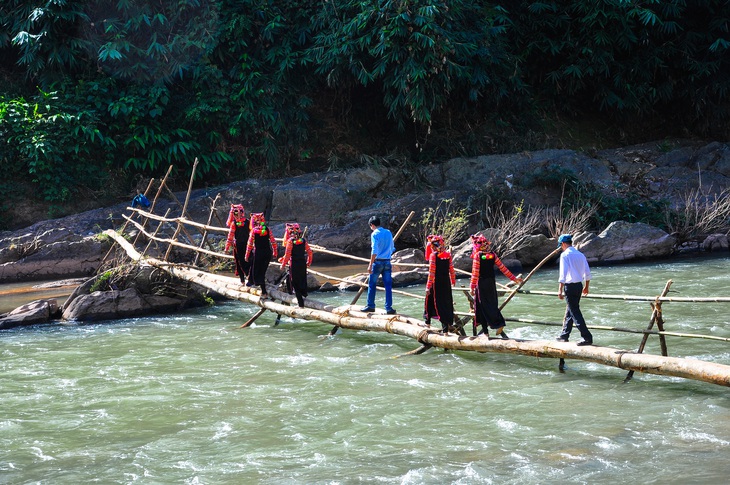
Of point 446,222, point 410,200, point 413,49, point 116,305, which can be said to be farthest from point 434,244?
point 413,49

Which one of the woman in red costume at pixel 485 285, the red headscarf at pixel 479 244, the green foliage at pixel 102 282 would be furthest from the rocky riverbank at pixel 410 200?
the red headscarf at pixel 479 244

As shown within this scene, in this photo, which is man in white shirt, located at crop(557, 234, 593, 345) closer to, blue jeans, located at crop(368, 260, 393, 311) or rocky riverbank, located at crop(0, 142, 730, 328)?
blue jeans, located at crop(368, 260, 393, 311)

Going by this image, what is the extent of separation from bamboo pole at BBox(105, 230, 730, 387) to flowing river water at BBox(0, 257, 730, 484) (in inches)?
13.4

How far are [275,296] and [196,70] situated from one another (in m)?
12.1

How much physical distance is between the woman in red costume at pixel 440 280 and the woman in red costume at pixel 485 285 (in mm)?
412

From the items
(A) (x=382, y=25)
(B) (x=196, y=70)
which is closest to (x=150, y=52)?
(B) (x=196, y=70)

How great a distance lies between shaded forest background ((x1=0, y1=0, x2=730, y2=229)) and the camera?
70.3ft

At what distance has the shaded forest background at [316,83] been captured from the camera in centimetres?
2142

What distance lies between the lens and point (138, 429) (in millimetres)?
8062

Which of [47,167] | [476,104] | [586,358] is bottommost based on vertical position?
[586,358]

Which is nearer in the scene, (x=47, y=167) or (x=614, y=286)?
(x=614, y=286)

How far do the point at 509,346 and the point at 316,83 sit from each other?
16793 mm

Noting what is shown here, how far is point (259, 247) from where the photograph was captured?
40.1 feet

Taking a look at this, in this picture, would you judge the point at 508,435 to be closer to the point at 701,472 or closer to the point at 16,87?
the point at 701,472
